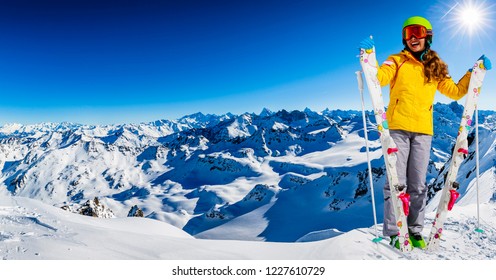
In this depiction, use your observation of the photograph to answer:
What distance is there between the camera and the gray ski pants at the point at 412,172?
4445 millimetres

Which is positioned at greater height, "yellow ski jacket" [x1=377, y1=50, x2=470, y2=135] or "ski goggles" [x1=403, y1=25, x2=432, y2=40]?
"ski goggles" [x1=403, y1=25, x2=432, y2=40]

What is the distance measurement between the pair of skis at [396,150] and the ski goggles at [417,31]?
78 cm

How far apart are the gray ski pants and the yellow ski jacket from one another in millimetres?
144

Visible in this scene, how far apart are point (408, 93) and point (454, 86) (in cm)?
83

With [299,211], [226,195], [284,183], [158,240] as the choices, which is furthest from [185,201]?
[158,240]

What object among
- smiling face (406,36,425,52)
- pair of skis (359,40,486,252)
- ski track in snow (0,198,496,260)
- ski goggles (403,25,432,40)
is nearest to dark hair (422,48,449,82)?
smiling face (406,36,425,52)

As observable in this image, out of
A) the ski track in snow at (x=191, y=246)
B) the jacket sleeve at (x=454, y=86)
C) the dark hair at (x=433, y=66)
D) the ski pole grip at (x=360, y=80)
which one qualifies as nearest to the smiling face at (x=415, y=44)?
the dark hair at (x=433, y=66)

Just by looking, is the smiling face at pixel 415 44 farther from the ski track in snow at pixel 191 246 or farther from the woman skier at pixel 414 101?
the ski track in snow at pixel 191 246

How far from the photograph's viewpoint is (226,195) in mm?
143000

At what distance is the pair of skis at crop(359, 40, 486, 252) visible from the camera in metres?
4.15

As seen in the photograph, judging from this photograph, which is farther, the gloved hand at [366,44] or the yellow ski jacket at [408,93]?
the yellow ski jacket at [408,93]

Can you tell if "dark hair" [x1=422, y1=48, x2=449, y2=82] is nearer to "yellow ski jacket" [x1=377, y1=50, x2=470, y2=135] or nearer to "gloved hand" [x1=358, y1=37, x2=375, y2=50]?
"yellow ski jacket" [x1=377, y1=50, x2=470, y2=135]

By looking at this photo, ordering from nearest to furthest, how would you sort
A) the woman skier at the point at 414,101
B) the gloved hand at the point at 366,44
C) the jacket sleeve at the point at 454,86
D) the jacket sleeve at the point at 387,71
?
the gloved hand at the point at 366,44, the jacket sleeve at the point at 387,71, the woman skier at the point at 414,101, the jacket sleeve at the point at 454,86

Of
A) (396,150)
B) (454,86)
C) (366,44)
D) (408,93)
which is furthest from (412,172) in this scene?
(366,44)
